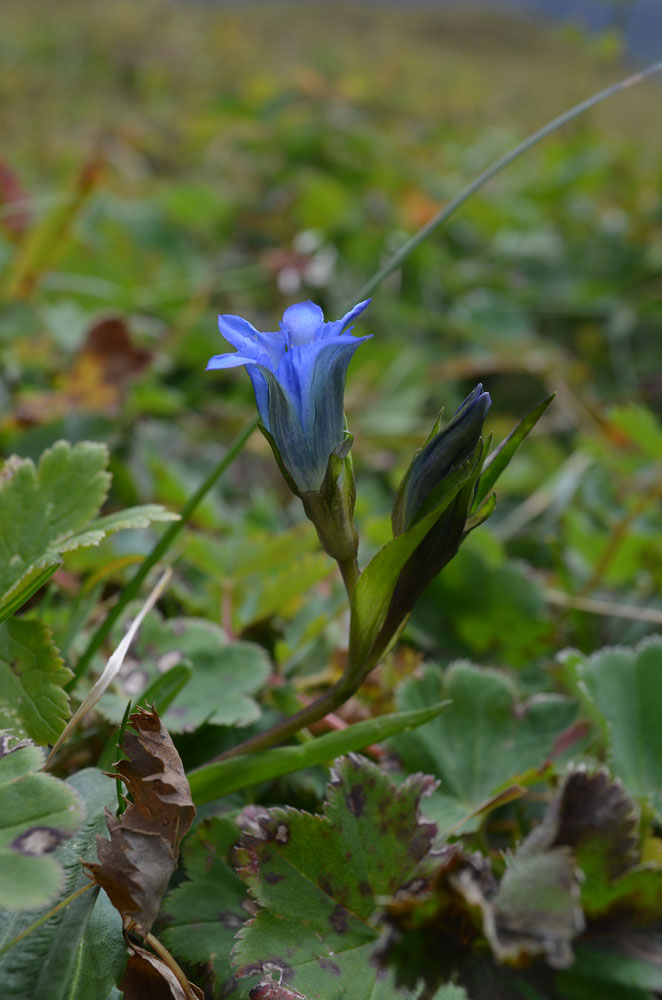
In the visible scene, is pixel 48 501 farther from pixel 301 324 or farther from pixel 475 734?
pixel 475 734

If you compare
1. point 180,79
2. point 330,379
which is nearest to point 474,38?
point 180,79

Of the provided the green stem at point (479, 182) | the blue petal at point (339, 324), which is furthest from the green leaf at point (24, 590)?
the green stem at point (479, 182)

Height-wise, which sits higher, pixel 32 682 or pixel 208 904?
pixel 32 682

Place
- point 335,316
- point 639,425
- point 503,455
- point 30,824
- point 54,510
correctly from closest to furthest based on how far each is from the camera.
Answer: point 30,824
point 503,455
point 54,510
point 639,425
point 335,316

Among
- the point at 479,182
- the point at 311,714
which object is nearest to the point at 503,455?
the point at 311,714

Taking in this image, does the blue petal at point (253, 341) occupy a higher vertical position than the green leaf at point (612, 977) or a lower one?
higher

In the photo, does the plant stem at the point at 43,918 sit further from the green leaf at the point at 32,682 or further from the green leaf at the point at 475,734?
the green leaf at the point at 475,734

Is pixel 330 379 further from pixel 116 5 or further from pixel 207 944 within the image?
pixel 116 5
